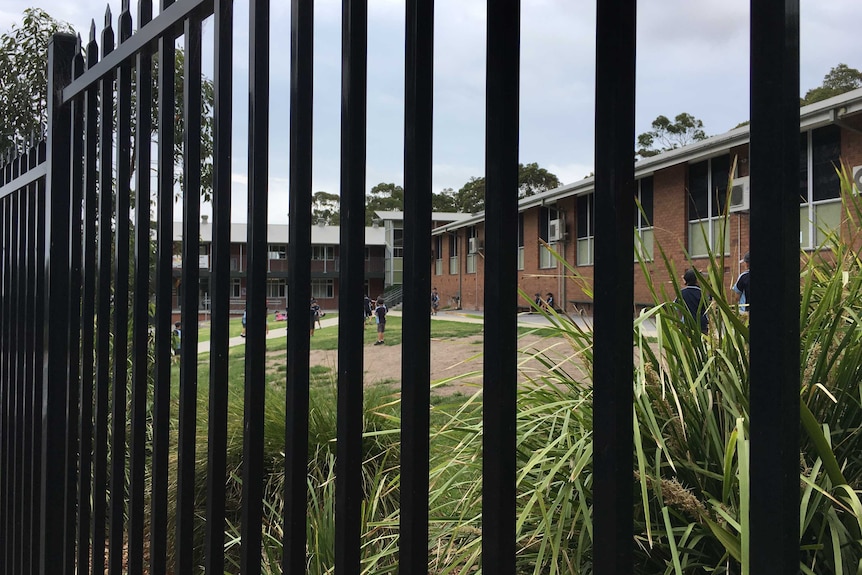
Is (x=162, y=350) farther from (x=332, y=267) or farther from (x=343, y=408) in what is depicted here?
(x=332, y=267)

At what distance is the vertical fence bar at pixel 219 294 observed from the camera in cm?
134

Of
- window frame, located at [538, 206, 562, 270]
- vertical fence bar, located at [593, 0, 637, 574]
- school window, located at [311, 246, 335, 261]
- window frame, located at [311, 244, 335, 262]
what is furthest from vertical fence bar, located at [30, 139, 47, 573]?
school window, located at [311, 246, 335, 261]

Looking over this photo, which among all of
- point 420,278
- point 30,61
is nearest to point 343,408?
point 420,278

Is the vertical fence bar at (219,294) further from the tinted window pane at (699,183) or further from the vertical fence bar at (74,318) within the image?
the tinted window pane at (699,183)

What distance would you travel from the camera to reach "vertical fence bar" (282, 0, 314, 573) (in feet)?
3.79

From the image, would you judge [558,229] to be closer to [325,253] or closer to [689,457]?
[689,457]

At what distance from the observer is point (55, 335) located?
7.02ft

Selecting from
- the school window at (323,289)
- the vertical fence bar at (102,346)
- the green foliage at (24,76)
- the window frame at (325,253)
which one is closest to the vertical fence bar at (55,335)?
the vertical fence bar at (102,346)

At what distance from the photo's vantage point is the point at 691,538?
1969 mm

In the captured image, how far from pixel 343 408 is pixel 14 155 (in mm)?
2714

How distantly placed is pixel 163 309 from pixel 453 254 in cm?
2638

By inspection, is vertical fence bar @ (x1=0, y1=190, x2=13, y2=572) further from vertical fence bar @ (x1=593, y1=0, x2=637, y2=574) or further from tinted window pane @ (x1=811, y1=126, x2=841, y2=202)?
tinted window pane @ (x1=811, y1=126, x2=841, y2=202)

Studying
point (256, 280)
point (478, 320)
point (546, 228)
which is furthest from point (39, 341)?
point (546, 228)

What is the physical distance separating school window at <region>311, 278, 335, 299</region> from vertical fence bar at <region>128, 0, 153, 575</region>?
3822 centimetres
